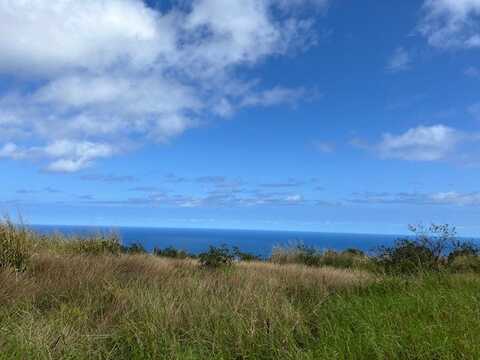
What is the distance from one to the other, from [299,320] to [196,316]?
158 centimetres

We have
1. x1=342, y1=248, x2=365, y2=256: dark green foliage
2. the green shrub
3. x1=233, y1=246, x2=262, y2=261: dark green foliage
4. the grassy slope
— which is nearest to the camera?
the grassy slope

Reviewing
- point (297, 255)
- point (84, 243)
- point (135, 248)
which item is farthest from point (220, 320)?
point (297, 255)

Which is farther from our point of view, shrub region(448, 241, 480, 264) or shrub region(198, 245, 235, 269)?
shrub region(448, 241, 480, 264)

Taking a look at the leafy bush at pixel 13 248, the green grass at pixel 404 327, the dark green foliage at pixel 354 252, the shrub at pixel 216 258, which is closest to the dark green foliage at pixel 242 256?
the shrub at pixel 216 258

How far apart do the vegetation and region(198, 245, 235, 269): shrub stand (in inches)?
78.8

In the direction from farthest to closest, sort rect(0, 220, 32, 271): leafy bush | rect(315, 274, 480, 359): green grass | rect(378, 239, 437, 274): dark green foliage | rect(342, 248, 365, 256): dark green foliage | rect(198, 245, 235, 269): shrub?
rect(342, 248, 365, 256): dark green foliage → rect(198, 245, 235, 269): shrub → rect(378, 239, 437, 274): dark green foliage → rect(0, 220, 32, 271): leafy bush → rect(315, 274, 480, 359): green grass

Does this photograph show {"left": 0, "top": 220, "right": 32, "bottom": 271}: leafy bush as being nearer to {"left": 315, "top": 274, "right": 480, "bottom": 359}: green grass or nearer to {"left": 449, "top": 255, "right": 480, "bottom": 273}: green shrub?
{"left": 315, "top": 274, "right": 480, "bottom": 359}: green grass

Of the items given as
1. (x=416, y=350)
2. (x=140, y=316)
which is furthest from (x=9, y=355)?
(x=416, y=350)

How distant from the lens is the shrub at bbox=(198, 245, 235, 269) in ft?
48.6

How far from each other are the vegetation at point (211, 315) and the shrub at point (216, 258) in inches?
78.8

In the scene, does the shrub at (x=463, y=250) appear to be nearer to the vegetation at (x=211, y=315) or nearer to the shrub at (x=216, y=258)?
the vegetation at (x=211, y=315)

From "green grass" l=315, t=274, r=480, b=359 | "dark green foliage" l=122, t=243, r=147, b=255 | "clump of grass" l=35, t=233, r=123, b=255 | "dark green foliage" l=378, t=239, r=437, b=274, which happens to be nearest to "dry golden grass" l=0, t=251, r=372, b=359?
"green grass" l=315, t=274, r=480, b=359

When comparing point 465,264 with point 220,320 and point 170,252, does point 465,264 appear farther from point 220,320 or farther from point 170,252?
point 220,320

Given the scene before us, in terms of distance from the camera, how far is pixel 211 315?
7.90m
